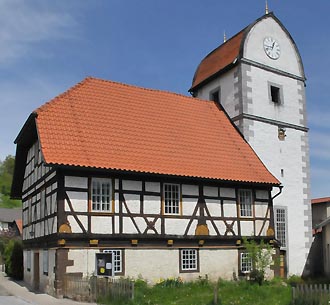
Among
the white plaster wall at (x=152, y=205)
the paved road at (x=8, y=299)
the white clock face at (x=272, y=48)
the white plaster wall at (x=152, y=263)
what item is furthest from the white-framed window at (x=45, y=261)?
the white clock face at (x=272, y=48)

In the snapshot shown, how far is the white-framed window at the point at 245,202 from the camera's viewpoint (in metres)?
23.2

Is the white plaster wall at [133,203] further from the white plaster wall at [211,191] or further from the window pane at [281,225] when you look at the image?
the window pane at [281,225]

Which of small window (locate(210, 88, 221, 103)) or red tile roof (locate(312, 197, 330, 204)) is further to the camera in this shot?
red tile roof (locate(312, 197, 330, 204))

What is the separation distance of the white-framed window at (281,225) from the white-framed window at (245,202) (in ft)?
9.44

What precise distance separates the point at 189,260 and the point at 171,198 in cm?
272

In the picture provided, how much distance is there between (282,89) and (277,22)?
13.1 ft

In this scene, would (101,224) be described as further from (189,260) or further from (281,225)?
(281,225)

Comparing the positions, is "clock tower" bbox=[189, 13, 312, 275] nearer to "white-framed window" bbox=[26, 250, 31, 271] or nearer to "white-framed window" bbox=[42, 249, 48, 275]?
"white-framed window" bbox=[42, 249, 48, 275]

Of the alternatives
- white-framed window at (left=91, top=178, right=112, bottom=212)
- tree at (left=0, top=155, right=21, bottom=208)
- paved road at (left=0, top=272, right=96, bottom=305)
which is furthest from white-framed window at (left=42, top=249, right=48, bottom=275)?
tree at (left=0, top=155, right=21, bottom=208)

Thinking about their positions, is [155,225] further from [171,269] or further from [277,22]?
[277,22]

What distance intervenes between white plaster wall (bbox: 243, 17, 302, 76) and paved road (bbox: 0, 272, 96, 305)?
52.1 ft

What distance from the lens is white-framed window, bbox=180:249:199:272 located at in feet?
68.8

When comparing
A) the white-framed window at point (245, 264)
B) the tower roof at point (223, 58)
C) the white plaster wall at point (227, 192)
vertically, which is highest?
the tower roof at point (223, 58)

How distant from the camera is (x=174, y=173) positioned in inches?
816
